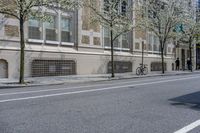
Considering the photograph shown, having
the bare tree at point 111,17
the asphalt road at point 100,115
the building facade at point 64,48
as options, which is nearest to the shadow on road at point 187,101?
the asphalt road at point 100,115

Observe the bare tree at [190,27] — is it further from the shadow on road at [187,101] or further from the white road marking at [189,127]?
the white road marking at [189,127]

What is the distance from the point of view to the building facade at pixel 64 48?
19.5 m

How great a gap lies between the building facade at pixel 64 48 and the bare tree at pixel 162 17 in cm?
183

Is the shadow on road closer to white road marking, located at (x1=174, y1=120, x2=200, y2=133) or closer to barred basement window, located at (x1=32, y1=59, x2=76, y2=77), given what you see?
white road marking, located at (x1=174, y1=120, x2=200, y2=133)

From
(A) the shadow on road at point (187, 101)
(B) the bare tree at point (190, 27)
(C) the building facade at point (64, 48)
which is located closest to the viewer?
(A) the shadow on road at point (187, 101)

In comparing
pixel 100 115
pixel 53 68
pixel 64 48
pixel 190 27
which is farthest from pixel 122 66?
pixel 100 115

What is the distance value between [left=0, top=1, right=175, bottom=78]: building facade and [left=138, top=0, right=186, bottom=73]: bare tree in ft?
6.00

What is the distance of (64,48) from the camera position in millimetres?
23344

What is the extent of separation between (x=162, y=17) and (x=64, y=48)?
1263 cm

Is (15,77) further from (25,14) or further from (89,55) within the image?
(89,55)

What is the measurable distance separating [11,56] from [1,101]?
10.6m

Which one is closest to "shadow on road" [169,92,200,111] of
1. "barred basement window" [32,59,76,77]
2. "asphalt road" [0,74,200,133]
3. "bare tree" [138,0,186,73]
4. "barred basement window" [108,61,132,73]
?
"asphalt road" [0,74,200,133]

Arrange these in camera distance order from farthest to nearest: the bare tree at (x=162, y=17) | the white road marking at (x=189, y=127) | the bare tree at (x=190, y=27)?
the bare tree at (x=190, y=27) < the bare tree at (x=162, y=17) < the white road marking at (x=189, y=127)

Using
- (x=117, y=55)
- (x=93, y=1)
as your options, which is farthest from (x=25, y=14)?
(x=117, y=55)
